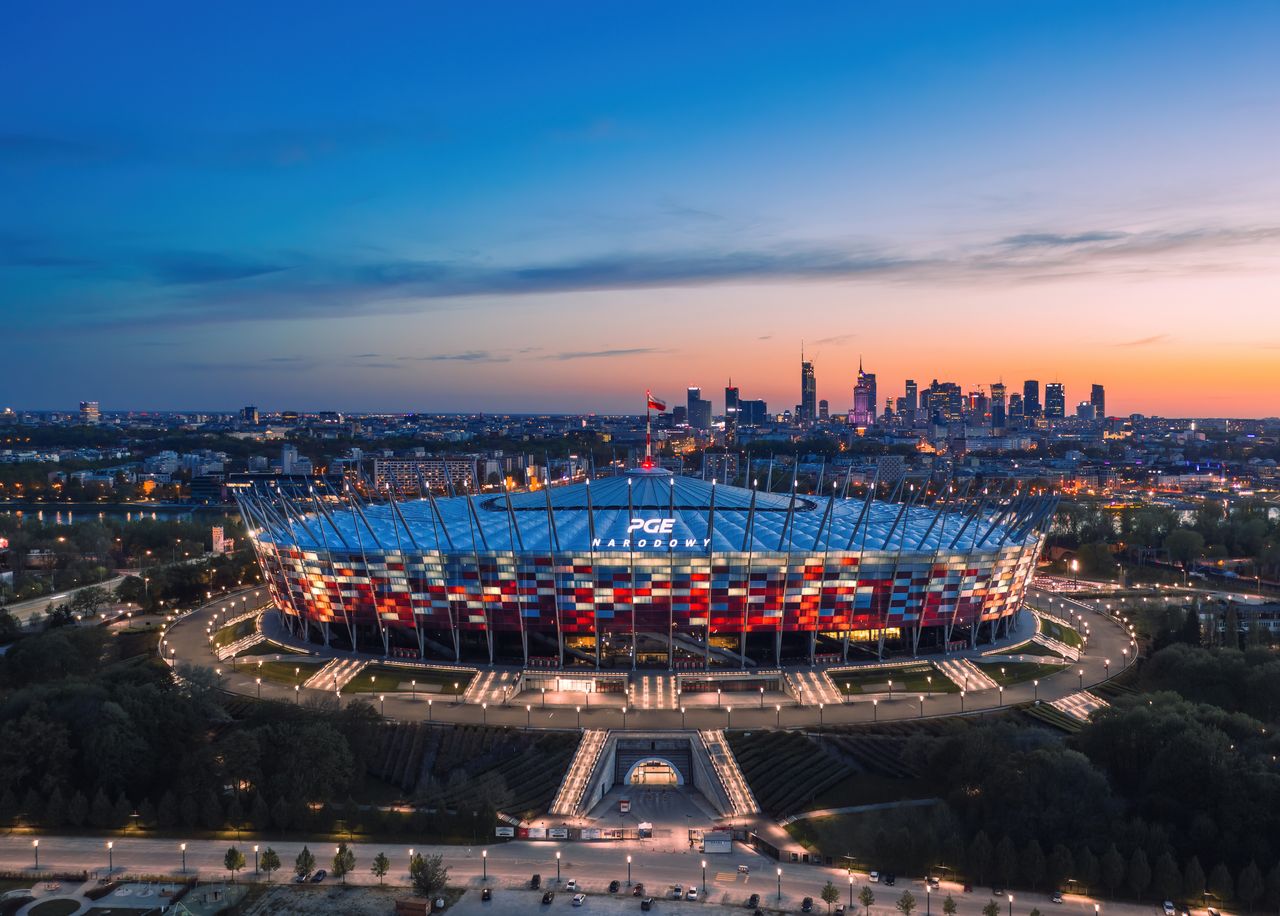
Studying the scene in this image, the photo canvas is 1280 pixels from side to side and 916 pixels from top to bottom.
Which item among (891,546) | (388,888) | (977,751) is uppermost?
(891,546)

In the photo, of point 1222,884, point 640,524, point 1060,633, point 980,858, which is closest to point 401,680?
point 640,524

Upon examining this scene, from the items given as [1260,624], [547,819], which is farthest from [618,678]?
[1260,624]

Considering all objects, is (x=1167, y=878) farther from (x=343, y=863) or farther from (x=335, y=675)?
(x=335, y=675)

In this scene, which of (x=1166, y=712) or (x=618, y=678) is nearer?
(x=1166, y=712)

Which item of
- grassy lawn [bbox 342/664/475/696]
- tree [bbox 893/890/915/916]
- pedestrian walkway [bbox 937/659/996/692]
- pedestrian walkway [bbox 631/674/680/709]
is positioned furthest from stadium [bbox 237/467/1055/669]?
tree [bbox 893/890/915/916]

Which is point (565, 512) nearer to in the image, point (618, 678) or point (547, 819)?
point (618, 678)

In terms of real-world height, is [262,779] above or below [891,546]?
below

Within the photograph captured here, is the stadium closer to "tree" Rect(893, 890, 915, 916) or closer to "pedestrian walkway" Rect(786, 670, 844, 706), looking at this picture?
"pedestrian walkway" Rect(786, 670, 844, 706)
